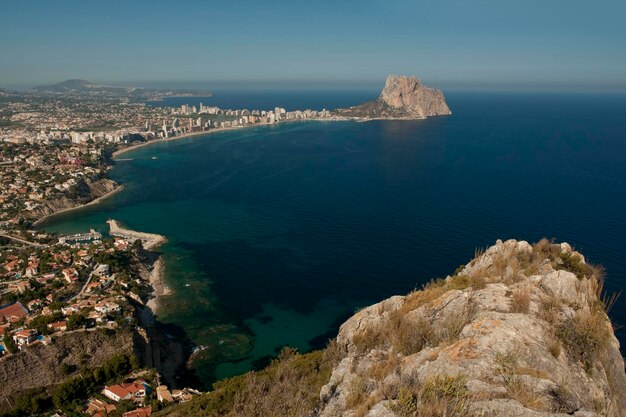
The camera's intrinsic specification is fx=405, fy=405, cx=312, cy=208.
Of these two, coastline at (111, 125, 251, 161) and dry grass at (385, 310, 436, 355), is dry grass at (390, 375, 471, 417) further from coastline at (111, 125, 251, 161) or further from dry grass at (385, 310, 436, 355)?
coastline at (111, 125, 251, 161)

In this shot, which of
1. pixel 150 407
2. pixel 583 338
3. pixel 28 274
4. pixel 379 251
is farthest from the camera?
pixel 379 251

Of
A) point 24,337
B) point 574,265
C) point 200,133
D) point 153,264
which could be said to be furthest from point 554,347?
point 200,133

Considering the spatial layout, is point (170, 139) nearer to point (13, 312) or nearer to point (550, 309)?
point (13, 312)

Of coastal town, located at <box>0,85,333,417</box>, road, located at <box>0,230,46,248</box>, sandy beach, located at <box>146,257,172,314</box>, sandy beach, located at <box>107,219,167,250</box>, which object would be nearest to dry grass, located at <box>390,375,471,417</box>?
coastal town, located at <box>0,85,333,417</box>

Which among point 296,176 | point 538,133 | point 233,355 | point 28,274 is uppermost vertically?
point 538,133

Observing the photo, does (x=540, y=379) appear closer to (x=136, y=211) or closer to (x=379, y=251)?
(x=379, y=251)

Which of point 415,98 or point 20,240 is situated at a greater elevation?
point 415,98

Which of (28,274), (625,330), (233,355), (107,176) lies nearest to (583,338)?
(233,355)
